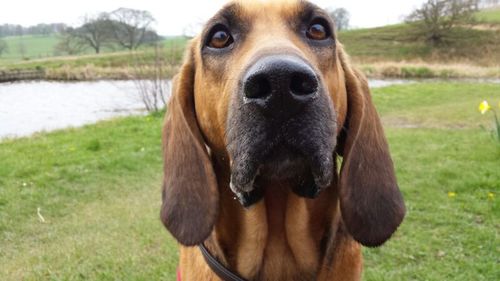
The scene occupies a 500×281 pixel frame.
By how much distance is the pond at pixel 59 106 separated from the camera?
1897 cm

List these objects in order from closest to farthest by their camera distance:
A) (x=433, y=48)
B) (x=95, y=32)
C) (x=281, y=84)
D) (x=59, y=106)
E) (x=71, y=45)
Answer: (x=281, y=84) → (x=59, y=106) → (x=433, y=48) → (x=95, y=32) → (x=71, y=45)

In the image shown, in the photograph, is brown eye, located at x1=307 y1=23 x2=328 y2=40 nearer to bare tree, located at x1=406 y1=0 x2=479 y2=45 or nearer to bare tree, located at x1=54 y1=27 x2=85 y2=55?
bare tree, located at x1=406 y1=0 x2=479 y2=45

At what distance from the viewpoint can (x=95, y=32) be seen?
68.1 metres

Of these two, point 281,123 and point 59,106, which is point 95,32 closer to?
point 59,106

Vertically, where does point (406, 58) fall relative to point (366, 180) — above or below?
below

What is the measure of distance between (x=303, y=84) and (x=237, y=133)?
385 mm

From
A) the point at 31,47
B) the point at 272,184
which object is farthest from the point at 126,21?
the point at 272,184

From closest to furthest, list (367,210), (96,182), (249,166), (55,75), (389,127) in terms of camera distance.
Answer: (249,166)
(367,210)
(96,182)
(389,127)
(55,75)

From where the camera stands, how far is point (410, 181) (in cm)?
767

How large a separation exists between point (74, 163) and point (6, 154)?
2.09 meters

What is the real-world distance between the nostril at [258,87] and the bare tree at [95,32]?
219 ft

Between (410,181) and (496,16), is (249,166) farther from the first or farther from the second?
(496,16)

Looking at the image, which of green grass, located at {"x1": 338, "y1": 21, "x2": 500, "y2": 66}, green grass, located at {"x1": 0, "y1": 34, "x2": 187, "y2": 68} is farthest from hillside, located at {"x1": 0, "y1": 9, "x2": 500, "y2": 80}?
green grass, located at {"x1": 0, "y1": 34, "x2": 187, "y2": 68}

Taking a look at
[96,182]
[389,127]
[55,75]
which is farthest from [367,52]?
[96,182]
